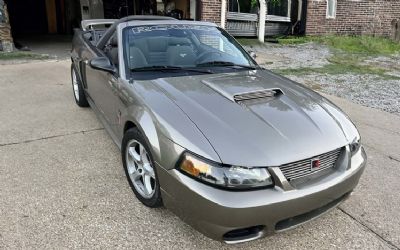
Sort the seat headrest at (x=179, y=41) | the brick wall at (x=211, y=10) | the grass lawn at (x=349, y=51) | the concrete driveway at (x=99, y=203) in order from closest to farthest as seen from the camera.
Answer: the concrete driveway at (x=99, y=203)
the seat headrest at (x=179, y=41)
the grass lawn at (x=349, y=51)
the brick wall at (x=211, y=10)

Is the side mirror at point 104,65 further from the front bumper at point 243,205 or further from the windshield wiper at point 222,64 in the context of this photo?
the front bumper at point 243,205

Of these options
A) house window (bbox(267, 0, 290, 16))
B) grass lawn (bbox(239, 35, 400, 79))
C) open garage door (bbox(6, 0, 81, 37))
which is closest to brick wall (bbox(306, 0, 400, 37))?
grass lawn (bbox(239, 35, 400, 79))

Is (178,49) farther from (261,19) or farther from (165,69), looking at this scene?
(261,19)

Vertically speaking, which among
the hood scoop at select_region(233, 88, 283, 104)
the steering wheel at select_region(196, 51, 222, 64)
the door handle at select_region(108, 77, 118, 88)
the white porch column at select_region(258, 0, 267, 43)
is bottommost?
the hood scoop at select_region(233, 88, 283, 104)

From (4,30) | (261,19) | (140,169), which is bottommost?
(140,169)

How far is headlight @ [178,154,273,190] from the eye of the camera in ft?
7.32

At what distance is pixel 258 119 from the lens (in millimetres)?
2627

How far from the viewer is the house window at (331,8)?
14.6m

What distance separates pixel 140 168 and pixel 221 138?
3.07 ft

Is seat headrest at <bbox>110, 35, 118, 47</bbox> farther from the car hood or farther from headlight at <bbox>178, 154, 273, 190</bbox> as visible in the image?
headlight at <bbox>178, 154, 273, 190</bbox>

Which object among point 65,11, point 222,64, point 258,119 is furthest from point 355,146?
point 65,11

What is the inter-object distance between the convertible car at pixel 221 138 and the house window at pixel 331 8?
40.6 feet

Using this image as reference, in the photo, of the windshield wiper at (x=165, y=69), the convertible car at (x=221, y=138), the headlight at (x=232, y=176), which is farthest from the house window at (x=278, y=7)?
the headlight at (x=232, y=176)

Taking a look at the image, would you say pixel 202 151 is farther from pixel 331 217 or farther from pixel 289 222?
pixel 331 217
